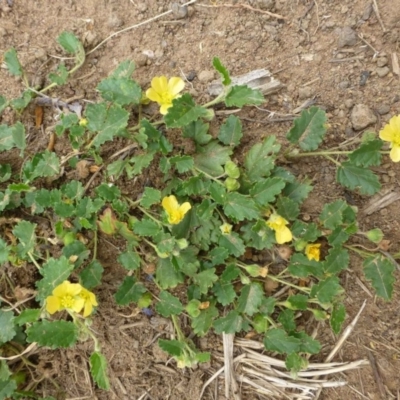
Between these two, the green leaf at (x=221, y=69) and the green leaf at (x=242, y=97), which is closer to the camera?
the green leaf at (x=221, y=69)

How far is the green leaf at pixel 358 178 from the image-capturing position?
2633 millimetres

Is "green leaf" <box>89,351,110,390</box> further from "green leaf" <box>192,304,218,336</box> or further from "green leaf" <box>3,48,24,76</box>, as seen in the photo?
"green leaf" <box>3,48,24,76</box>

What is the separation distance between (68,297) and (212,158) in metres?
0.96

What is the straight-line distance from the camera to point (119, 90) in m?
2.68

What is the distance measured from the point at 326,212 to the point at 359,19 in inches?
41.2

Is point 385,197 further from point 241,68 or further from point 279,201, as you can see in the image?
point 241,68

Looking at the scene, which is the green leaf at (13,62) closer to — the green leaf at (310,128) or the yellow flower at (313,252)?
the green leaf at (310,128)

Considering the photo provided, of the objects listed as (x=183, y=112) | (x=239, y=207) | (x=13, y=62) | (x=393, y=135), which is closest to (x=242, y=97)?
(x=183, y=112)

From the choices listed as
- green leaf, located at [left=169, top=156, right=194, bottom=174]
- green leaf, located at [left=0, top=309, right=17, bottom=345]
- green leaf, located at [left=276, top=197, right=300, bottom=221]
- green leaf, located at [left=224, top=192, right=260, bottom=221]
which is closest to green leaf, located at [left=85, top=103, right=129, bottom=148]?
green leaf, located at [left=169, top=156, right=194, bottom=174]

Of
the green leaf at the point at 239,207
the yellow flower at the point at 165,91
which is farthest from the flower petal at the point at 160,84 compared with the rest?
the green leaf at the point at 239,207

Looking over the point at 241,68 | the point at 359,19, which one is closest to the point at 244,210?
the point at 241,68

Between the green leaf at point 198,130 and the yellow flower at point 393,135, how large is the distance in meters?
0.83

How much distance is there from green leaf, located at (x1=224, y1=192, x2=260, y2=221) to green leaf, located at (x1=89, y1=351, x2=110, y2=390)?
0.89m

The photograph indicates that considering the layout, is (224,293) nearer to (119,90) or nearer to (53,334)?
(53,334)
